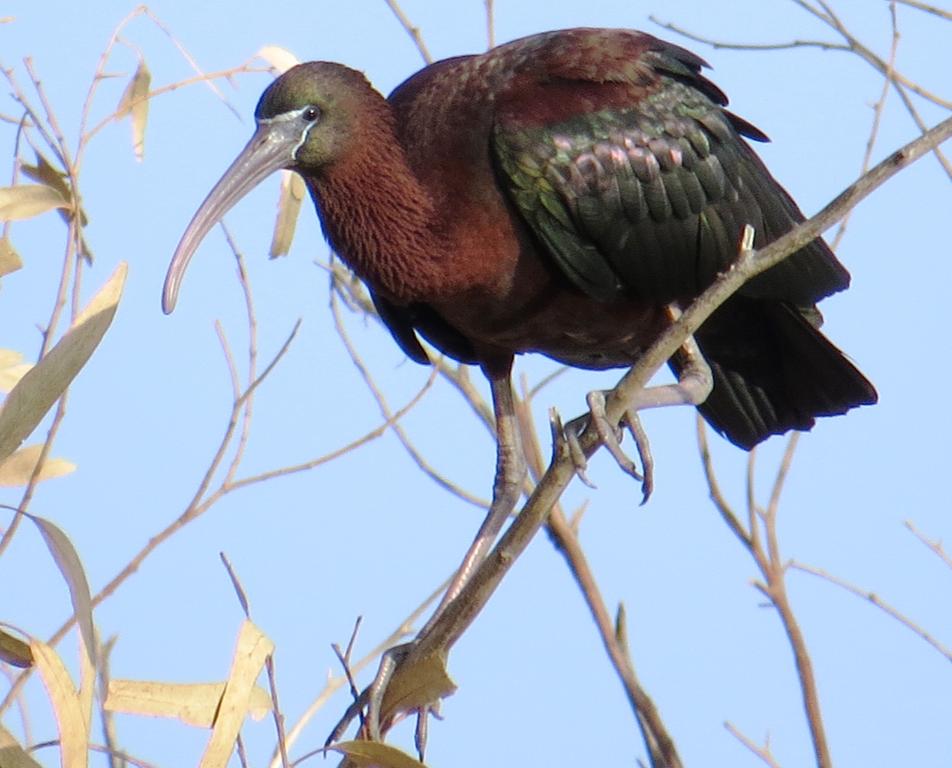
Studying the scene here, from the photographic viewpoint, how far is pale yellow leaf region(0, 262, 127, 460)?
2.05 metres

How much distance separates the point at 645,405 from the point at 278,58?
1077 mm

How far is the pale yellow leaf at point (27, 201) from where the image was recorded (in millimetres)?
2650

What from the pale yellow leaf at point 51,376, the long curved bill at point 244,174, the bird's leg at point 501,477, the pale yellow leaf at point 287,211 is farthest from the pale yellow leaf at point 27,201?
the bird's leg at point 501,477

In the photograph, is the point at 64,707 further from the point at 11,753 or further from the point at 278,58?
the point at 278,58

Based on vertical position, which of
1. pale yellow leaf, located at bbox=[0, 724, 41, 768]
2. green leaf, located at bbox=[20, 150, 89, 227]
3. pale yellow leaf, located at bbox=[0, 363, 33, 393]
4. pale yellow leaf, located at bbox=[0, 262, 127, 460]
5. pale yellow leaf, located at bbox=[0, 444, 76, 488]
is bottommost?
pale yellow leaf, located at bbox=[0, 724, 41, 768]

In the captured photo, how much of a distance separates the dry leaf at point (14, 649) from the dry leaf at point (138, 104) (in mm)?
1276

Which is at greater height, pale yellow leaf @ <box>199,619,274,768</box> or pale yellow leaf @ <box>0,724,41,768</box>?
pale yellow leaf @ <box>199,619,274,768</box>

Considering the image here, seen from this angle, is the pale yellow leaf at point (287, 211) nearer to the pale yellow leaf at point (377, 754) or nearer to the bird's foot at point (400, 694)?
the bird's foot at point (400, 694)

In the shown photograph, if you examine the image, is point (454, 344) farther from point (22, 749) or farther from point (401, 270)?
point (22, 749)

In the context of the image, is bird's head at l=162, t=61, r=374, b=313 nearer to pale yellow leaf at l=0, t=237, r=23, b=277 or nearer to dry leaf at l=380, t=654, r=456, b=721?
pale yellow leaf at l=0, t=237, r=23, b=277

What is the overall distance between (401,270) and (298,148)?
34cm

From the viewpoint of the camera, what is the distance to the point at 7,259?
8.38 feet

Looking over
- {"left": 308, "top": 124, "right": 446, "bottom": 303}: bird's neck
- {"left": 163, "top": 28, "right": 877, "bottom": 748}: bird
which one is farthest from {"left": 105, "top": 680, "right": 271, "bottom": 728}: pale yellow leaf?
{"left": 308, "top": 124, "right": 446, "bottom": 303}: bird's neck

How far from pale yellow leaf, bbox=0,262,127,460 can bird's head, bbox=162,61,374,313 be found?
1.01 meters
